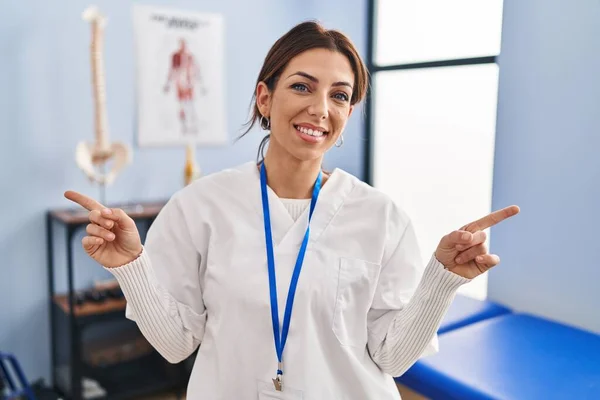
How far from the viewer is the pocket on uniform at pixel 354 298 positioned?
1104mm

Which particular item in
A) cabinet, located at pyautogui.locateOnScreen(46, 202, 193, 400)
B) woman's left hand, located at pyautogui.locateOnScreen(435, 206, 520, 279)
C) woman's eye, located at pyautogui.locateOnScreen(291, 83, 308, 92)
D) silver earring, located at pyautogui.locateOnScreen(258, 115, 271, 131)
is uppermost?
woman's eye, located at pyautogui.locateOnScreen(291, 83, 308, 92)

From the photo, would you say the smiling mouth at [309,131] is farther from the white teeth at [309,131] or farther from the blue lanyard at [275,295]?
the blue lanyard at [275,295]

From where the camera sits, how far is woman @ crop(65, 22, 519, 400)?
1079 mm

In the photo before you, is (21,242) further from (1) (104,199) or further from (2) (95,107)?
(2) (95,107)

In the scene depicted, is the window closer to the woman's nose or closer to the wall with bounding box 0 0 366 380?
Answer: the wall with bounding box 0 0 366 380

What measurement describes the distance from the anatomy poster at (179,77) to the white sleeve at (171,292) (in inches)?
70.8

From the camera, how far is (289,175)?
3.95 ft

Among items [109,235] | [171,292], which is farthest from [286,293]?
[109,235]

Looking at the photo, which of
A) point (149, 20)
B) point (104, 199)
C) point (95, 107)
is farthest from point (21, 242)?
point (149, 20)

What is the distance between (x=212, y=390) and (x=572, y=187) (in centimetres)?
191

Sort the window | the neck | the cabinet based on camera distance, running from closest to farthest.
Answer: the neck < the cabinet < the window

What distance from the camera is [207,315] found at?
1164 mm

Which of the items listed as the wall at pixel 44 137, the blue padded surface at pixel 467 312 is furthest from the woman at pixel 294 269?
the wall at pixel 44 137

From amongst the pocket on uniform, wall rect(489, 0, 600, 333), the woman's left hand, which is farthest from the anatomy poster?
the woman's left hand
